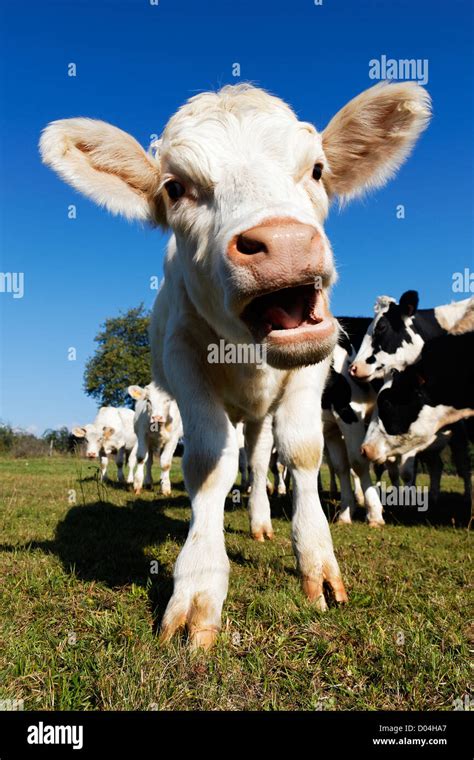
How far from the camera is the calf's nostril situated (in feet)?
7.95

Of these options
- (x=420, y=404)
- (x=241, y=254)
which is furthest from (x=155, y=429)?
(x=241, y=254)

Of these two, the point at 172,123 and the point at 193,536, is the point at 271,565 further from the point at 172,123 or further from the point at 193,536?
the point at 172,123

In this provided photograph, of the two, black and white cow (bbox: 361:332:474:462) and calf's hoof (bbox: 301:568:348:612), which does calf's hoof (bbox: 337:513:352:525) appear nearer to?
black and white cow (bbox: 361:332:474:462)

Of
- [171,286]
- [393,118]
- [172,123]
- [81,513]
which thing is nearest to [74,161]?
[172,123]

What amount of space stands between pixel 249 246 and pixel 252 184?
496mm

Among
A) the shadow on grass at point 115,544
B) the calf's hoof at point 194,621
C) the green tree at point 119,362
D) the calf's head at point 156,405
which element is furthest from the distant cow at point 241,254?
the green tree at point 119,362

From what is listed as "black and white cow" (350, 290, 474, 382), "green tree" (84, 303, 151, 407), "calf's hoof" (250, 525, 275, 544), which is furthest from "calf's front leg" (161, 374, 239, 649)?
"green tree" (84, 303, 151, 407)

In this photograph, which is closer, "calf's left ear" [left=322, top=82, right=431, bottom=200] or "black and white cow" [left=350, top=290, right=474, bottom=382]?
"calf's left ear" [left=322, top=82, right=431, bottom=200]

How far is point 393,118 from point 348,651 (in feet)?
10.2

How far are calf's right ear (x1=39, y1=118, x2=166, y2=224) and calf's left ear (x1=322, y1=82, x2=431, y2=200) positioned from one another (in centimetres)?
118

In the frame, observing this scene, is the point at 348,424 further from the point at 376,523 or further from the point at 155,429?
the point at 155,429

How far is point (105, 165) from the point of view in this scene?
3.70m

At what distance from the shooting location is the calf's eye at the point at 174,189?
3.30 meters
